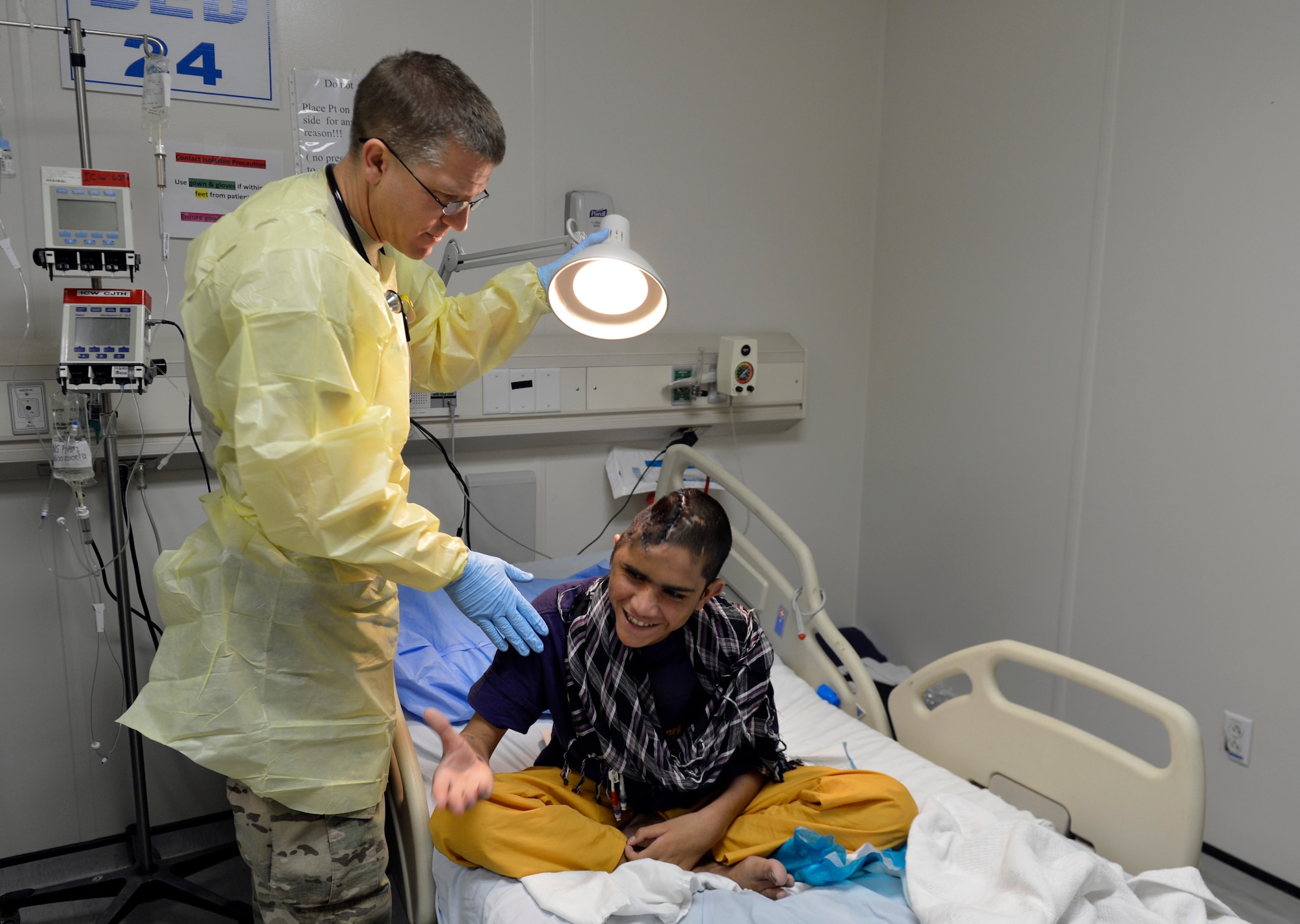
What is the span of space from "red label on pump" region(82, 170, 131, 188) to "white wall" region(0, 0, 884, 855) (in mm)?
398

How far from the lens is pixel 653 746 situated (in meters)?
1.67

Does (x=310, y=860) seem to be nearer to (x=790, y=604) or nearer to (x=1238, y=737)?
(x=790, y=604)

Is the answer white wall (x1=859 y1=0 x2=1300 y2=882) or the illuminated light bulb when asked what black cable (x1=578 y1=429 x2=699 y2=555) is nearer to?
white wall (x1=859 y1=0 x2=1300 y2=882)

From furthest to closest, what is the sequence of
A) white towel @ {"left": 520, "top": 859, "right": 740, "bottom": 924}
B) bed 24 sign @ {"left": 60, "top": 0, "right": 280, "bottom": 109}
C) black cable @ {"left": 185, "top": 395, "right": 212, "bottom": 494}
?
black cable @ {"left": 185, "top": 395, "right": 212, "bottom": 494}
bed 24 sign @ {"left": 60, "top": 0, "right": 280, "bottom": 109}
white towel @ {"left": 520, "top": 859, "right": 740, "bottom": 924}

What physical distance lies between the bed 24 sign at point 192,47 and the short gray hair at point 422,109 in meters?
1.16

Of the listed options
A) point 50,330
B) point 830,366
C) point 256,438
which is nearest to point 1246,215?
point 830,366

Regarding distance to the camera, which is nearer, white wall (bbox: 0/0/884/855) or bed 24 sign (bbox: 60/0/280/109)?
bed 24 sign (bbox: 60/0/280/109)

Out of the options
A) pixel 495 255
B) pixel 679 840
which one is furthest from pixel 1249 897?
pixel 495 255

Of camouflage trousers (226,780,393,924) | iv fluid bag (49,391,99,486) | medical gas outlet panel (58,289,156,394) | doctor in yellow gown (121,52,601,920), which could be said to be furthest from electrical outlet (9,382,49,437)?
camouflage trousers (226,780,393,924)

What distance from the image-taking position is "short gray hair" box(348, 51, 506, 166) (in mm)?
1378

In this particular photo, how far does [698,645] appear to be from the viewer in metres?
1.75

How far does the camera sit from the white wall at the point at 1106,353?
229 centimetres

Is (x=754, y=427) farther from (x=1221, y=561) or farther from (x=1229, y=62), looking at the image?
(x=1229, y=62)

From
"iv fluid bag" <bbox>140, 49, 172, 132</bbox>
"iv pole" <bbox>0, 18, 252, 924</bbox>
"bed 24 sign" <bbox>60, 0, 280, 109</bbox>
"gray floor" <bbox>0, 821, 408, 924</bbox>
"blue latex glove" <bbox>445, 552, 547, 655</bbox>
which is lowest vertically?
"gray floor" <bbox>0, 821, 408, 924</bbox>
